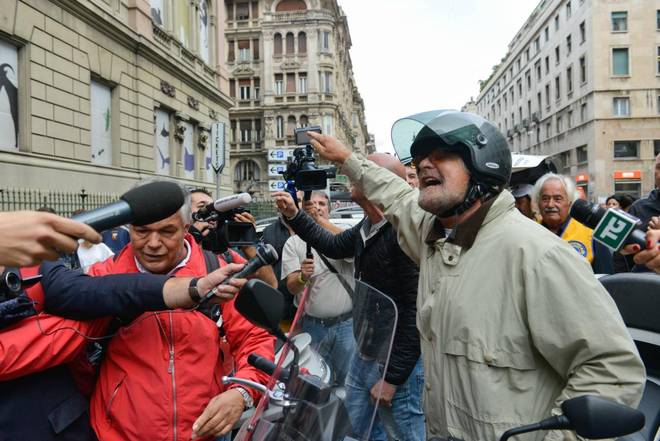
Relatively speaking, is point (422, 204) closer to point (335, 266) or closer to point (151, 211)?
point (151, 211)

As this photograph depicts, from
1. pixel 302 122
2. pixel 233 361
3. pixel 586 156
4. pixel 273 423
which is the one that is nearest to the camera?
pixel 273 423

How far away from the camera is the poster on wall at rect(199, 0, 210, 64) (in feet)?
70.4

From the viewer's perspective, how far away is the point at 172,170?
18.5m

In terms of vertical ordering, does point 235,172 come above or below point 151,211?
above

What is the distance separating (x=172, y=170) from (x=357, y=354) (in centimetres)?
1833

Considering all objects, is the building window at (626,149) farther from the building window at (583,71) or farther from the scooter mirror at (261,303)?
the scooter mirror at (261,303)

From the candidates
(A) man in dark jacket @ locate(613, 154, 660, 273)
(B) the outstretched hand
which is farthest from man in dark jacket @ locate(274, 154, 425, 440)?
(A) man in dark jacket @ locate(613, 154, 660, 273)

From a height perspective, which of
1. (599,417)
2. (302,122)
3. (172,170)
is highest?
(302,122)

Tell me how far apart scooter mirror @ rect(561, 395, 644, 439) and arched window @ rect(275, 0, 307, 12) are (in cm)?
5249

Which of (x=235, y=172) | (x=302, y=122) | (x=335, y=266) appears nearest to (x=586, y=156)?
(x=302, y=122)

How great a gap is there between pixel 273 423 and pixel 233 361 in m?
0.86

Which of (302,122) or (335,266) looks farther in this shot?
(302,122)

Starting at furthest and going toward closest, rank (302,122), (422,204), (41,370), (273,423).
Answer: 1. (302,122)
2. (422,204)
3. (41,370)
4. (273,423)

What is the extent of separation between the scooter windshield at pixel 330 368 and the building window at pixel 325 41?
49876 mm
